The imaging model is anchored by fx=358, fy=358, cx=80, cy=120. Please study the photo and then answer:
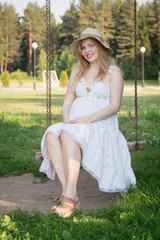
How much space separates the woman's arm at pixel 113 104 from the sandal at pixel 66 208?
2.15 ft

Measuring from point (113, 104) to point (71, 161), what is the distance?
68 centimetres

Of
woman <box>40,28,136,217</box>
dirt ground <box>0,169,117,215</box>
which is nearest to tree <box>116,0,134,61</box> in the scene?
dirt ground <box>0,169,117,215</box>

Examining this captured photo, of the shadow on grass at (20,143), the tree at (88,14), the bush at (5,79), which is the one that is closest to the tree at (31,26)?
the tree at (88,14)

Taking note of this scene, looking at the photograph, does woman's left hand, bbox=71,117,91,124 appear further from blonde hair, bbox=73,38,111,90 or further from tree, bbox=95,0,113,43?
tree, bbox=95,0,113,43

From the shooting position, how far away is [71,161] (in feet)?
8.41

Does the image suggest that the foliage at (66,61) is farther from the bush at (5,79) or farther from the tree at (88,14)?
the bush at (5,79)

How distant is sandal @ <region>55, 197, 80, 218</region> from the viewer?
243cm

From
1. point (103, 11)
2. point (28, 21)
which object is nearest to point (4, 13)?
point (28, 21)

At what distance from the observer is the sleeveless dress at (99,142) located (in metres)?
2.69

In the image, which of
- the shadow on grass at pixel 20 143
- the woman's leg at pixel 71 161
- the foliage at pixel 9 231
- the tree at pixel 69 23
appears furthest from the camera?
the tree at pixel 69 23

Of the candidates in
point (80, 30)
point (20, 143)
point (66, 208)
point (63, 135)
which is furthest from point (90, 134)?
point (80, 30)

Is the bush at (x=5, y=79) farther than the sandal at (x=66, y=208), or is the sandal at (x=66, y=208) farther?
the bush at (x=5, y=79)

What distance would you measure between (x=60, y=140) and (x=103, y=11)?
34.6 m

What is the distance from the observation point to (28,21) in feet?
136
